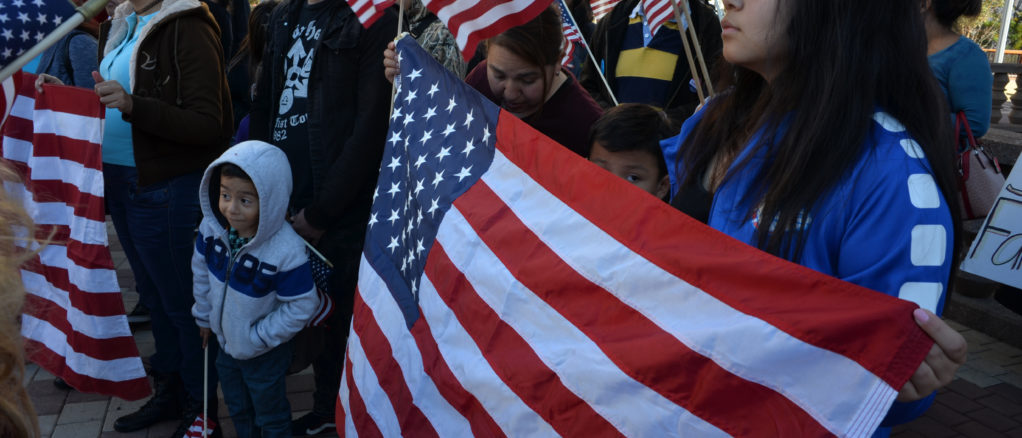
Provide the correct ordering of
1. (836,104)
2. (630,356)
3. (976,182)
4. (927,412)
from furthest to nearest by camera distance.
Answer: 1. (927,412)
2. (976,182)
3. (630,356)
4. (836,104)

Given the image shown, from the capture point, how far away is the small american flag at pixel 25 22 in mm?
1737

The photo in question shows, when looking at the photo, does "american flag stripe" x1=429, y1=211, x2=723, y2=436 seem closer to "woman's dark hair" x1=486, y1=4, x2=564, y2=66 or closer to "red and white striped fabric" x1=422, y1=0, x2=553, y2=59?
"red and white striped fabric" x1=422, y1=0, x2=553, y2=59

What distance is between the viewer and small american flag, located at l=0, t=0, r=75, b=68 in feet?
5.70

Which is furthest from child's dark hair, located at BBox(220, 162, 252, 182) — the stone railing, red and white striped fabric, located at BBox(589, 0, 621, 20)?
the stone railing

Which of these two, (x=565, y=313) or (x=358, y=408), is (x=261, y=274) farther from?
(x=565, y=313)

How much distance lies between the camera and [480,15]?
108 inches

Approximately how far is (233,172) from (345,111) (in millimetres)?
525

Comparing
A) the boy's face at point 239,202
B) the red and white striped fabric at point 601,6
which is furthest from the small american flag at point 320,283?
the red and white striped fabric at point 601,6

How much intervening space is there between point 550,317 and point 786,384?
24.5 inches

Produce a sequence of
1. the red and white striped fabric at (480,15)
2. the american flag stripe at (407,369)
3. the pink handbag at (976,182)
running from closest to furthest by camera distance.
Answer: the american flag stripe at (407,369)
the red and white striped fabric at (480,15)
the pink handbag at (976,182)

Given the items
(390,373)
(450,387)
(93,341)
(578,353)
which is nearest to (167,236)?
(93,341)

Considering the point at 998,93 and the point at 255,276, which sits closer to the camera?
the point at 255,276

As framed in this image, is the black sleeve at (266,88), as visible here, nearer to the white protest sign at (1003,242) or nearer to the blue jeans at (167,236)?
the blue jeans at (167,236)

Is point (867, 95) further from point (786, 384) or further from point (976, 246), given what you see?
point (976, 246)
